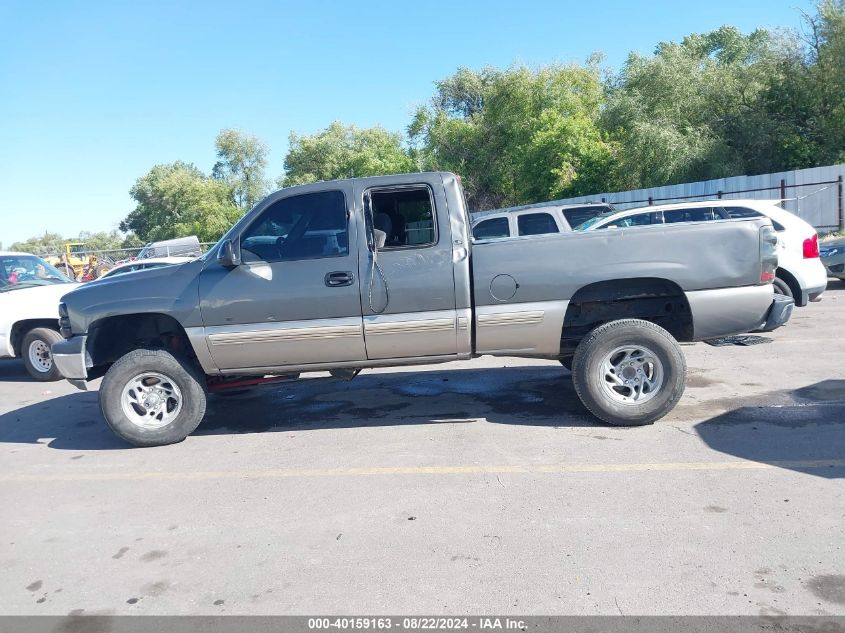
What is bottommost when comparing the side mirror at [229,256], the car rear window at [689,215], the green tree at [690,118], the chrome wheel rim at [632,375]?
the chrome wheel rim at [632,375]

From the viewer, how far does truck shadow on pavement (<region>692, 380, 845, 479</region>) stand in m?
4.81

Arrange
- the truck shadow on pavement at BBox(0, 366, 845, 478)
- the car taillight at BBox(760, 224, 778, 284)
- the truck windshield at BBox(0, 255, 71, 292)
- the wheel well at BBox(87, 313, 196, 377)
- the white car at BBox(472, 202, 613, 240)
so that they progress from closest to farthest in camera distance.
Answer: the truck shadow on pavement at BBox(0, 366, 845, 478) < the car taillight at BBox(760, 224, 778, 284) < the wheel well at BBox(87, 313, 196, 377) < the truck windshield at BBox(0, 255, 71, 292) < the white car at BBox(472, 202, 613, 240)

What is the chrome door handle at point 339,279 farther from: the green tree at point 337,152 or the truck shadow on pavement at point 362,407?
the green tree at point 337,152

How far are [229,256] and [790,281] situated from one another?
7.70 metres

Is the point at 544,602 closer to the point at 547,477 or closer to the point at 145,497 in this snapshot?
the point at 547,477

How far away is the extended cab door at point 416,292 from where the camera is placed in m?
5.67

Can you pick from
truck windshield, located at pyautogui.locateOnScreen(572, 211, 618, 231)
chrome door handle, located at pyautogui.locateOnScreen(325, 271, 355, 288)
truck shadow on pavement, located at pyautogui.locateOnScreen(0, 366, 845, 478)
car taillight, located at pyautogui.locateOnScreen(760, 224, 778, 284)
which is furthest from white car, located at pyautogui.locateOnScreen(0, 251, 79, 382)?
car taillight, located at pyautogui.locateOnScreen(760, 224, 778, 284)

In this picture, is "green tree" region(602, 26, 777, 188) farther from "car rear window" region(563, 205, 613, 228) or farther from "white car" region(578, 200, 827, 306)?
"white car" region(578, 200, 827, 306)

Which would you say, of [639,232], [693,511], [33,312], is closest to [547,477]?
[693,511]

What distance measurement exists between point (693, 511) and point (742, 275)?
2365mm

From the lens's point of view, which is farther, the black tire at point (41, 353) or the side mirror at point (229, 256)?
the black tire at point (41, 353)

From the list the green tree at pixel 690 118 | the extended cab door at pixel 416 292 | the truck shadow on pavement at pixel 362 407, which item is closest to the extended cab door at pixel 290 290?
the extended cab door at pixel 416 292

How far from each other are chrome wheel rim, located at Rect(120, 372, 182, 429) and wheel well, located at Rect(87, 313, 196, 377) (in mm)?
310

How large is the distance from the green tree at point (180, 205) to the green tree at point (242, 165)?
106 centimetres
